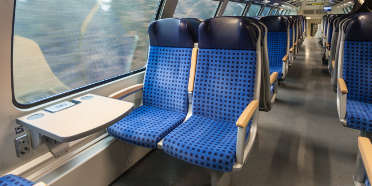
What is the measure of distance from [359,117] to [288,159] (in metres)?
0.76

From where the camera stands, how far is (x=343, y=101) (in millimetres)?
2174

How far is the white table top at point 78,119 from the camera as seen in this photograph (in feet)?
4.52

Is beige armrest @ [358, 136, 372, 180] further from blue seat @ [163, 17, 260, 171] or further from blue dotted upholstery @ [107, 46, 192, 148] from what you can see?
blue dotted upholstery @ [107, 46, 192, 148]

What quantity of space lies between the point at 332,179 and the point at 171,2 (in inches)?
111

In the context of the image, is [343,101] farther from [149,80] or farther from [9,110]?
[9,110]

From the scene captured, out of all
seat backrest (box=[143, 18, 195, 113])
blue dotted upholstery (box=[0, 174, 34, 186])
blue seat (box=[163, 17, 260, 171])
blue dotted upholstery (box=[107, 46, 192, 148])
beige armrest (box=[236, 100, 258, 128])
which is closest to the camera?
blue dotted upholstery (box=[0, 174, 34, 186])

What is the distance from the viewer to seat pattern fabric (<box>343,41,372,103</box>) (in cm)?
242

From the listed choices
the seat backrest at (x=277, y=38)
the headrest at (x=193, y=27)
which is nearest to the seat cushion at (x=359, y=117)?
the headrest at (x=193, y=27)

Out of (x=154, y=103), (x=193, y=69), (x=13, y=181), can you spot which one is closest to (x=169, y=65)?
(x=193, y=69)

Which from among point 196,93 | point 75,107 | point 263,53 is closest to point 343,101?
point 263,53

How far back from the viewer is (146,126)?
2039 millimetres

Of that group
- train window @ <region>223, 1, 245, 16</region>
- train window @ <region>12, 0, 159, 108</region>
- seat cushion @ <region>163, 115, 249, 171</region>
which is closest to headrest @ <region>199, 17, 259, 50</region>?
seat cushion @ <region>163, 115, 249, 171</region>

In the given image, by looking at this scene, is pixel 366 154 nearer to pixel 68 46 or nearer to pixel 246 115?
pixel 246 115

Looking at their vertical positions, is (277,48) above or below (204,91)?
above
